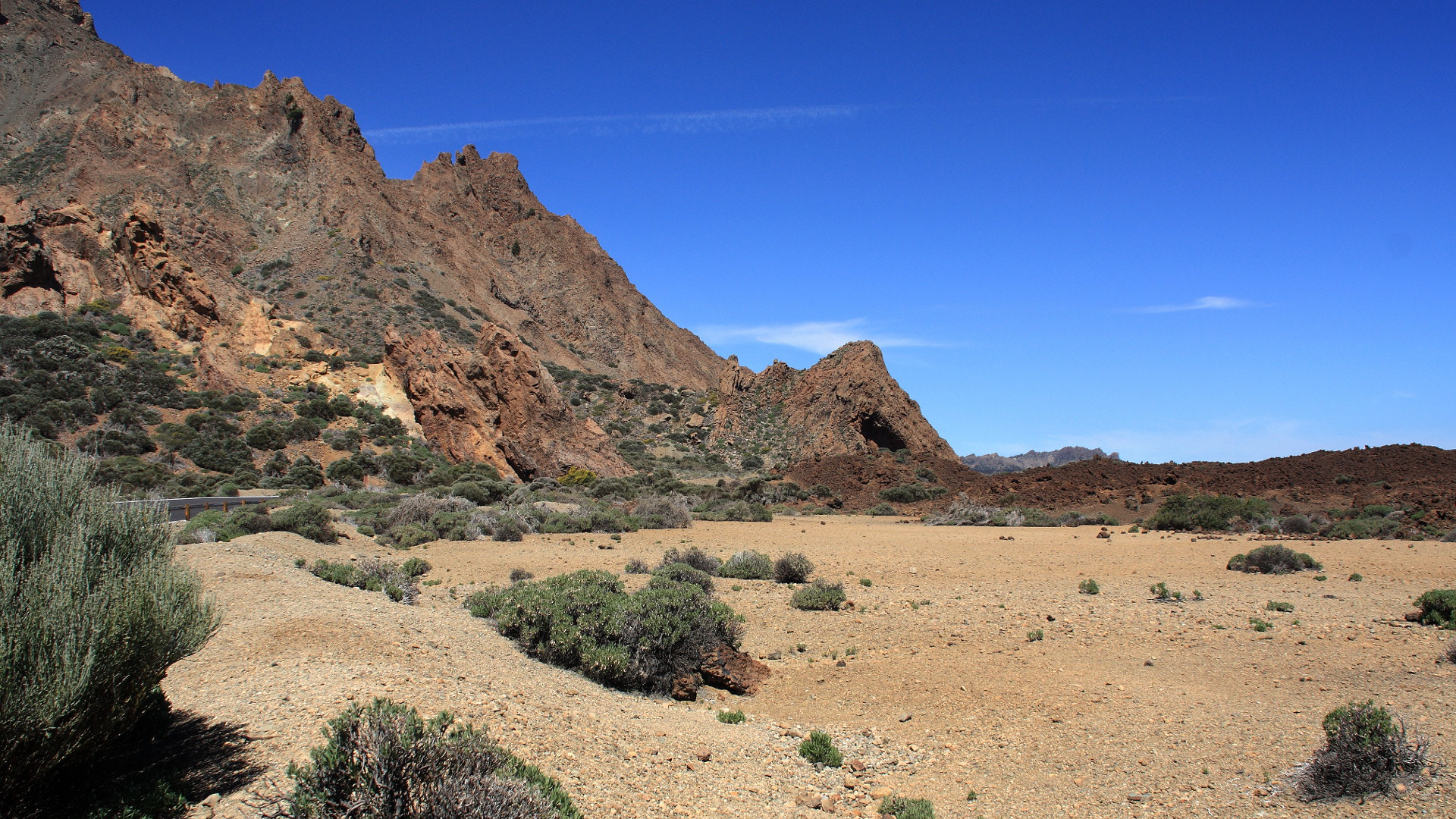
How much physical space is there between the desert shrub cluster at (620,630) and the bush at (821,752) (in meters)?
1.82

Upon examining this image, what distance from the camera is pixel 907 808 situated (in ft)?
16.1

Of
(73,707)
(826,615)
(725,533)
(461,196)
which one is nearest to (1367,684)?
(826,615)

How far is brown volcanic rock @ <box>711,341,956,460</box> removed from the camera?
36812mm

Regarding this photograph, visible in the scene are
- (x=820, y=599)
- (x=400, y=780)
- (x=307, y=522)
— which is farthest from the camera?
(x=307, y=522)

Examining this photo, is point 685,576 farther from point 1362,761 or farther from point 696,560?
point 1362,761

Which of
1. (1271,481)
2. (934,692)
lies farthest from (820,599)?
(1271,481)

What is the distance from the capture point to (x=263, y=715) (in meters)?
4.81

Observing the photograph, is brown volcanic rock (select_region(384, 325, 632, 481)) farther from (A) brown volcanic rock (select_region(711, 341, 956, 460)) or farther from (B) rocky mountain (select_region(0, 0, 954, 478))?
(A) brown volcanic rock (select_region(711, 341, 956, 460))

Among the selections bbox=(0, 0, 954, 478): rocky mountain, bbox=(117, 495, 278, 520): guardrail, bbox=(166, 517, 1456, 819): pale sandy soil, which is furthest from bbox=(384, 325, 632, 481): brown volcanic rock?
bbox=(166, 517, 1456, 819): pale sandy soil

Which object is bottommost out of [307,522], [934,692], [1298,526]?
[934,692]

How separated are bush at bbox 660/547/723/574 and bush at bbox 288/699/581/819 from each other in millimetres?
9083

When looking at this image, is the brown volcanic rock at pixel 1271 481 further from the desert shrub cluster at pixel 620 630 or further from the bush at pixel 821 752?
the bush at pixel 821 752

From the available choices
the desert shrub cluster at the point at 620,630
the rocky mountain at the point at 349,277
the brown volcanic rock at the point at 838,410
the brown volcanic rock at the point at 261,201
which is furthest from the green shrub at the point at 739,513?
the brown volcanic rock at the point at 261,201

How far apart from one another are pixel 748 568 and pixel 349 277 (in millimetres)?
44500
